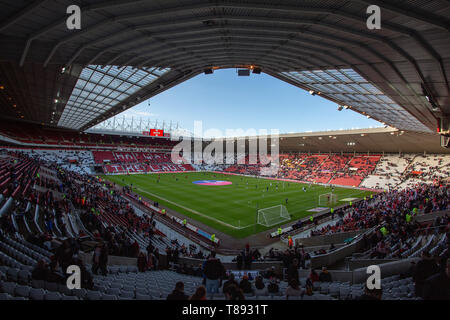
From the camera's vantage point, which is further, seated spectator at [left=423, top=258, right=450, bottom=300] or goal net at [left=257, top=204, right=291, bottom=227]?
goal net at [left=257, top=204, right=291, bottom=227]

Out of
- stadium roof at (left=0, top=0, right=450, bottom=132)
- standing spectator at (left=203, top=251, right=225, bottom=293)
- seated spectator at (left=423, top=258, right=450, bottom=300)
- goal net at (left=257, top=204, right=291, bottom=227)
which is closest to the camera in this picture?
seated spectator at (left=423, top=258, right=450, bottom=300)

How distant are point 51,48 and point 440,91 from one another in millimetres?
19653

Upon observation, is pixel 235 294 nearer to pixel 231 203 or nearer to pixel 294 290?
pixel 294 290

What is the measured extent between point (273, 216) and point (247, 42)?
18.4m

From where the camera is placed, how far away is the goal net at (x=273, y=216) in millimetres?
22344

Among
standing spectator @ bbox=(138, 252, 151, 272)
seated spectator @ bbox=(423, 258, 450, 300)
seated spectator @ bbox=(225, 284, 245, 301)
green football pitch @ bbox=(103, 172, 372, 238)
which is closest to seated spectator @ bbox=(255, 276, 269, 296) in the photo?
seated spectator @ bbox=(225, 284, 245, 301)

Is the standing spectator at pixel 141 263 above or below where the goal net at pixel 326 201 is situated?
above

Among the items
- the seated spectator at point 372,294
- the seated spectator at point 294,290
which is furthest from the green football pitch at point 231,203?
the seated spectator at point 372,294

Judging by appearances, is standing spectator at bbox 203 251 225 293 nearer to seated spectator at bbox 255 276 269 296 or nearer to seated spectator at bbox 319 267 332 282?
seated spectator at bbox 255 276 269 296

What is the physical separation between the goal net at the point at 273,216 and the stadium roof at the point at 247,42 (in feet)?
43.6

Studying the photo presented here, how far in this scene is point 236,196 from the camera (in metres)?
34.5

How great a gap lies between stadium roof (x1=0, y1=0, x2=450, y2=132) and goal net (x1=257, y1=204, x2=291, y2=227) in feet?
43.6

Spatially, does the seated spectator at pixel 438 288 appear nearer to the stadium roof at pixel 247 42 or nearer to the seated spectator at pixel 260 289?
the seated spectator at pixel 260 289

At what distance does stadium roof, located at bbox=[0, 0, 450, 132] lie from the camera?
6.83 m
